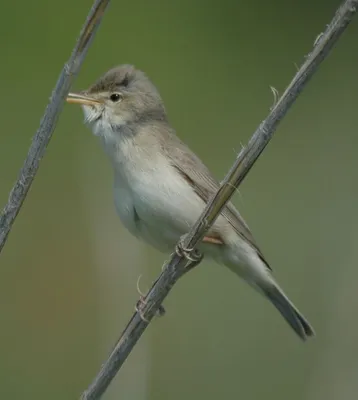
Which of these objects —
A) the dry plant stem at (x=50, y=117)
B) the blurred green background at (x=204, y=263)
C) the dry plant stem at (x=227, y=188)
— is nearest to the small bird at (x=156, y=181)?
the blurred green background at (x=204, y=263)

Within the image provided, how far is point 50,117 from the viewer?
1414 mm

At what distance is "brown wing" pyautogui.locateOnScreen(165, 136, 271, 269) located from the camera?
8.19ft

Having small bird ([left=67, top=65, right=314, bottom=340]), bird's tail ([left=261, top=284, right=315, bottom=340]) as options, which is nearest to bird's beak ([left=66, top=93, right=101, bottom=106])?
small bird ([left=67, top=65, right=314, bottom=340])

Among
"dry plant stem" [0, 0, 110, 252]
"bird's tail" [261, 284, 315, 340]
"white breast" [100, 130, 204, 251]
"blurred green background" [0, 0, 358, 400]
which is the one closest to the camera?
"dry plant stem" [0, 0, 110, 252]

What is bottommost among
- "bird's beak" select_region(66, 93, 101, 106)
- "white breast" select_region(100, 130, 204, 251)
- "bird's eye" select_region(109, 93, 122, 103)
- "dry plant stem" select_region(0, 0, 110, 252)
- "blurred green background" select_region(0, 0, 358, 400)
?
"blurred green background" select_region(0, 0, 358, 400)

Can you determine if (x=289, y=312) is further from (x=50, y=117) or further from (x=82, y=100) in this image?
(x=50, y=117)

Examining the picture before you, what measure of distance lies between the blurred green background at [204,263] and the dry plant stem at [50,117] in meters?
0.81

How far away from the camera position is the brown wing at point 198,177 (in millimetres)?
2496

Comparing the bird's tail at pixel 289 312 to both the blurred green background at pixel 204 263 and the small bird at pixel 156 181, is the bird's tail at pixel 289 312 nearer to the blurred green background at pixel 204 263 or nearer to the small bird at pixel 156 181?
the small bird at pixel 156 181

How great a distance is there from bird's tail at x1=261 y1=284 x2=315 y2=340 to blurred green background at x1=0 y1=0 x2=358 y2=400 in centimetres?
13

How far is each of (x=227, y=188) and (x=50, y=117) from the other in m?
0.32

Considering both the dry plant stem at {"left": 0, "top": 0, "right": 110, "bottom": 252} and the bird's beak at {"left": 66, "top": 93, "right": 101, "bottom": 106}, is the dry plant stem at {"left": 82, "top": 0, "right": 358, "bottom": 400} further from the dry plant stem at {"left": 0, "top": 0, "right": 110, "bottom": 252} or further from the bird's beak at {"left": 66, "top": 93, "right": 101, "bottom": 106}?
the bird's beak at {"left": 66, "top": 93, "right": 101, "bottom": 106}

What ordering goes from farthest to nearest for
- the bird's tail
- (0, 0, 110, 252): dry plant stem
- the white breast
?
the bird's tail < the white breast < (0, 0, 110, 252): dry plant stem

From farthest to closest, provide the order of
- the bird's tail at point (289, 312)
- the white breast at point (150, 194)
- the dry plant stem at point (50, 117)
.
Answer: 1. the bird's tail at point (289, 312)
2. the white breast at point (150, 194)
3. the dry plant stem at point (50, 117)
